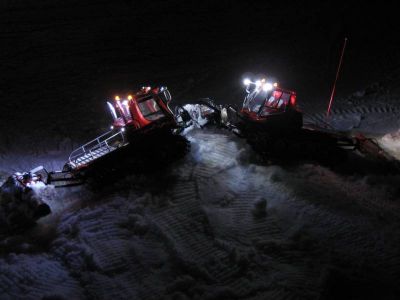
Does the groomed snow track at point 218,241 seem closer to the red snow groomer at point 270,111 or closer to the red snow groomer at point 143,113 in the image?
the red snow groomer at point 143,113

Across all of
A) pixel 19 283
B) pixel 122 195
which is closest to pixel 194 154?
pixel 122 195

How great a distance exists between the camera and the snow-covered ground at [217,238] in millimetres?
7031

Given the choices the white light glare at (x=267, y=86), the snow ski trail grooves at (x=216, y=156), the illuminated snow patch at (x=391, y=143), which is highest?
the white light glare at (x=267, y=86)

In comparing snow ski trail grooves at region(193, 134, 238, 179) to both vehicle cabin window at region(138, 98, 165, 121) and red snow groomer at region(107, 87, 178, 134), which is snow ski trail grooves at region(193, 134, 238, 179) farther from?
vehicle cabin window at region(138, 98, 165, 121)

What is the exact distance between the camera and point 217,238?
806 centimetres

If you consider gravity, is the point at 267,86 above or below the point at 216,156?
above

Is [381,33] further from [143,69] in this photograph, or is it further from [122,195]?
[122,195]

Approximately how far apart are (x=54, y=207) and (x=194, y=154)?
4.03m

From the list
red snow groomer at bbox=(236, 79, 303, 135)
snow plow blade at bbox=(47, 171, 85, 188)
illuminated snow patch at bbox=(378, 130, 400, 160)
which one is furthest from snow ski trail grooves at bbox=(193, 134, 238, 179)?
illuminated snow patch at bbox=(378, 130, 400, 160)

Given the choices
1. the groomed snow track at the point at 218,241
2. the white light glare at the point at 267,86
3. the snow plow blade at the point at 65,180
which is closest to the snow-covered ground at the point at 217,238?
the groomed snow track at the point at 218,241

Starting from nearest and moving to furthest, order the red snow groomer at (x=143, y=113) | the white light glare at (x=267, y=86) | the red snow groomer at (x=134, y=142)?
the red snow groomer at (x=134, y=142), the red snow groomer at (x=143, y=113), the white light glare at (x=267, y=86)

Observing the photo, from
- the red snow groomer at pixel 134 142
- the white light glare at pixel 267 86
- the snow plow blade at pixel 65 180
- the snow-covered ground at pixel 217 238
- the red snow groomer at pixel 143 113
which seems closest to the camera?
the snow-covered ground at pixel 217 238

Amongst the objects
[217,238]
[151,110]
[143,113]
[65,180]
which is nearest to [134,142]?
[143,113]

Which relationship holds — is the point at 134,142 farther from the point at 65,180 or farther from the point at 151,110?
the point at 65,180
